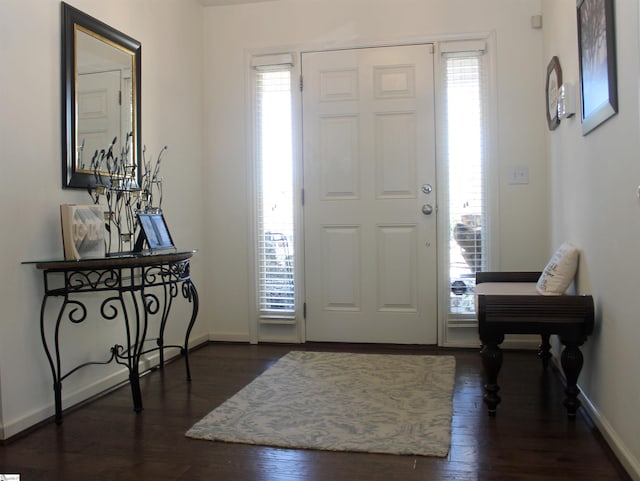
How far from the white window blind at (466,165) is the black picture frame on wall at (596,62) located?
122 cm

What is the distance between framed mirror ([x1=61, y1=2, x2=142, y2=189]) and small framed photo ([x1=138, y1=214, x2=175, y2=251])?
28cm

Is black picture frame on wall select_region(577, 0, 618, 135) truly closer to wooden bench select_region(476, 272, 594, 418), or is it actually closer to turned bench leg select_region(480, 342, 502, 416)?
wooden bench select_region(476, 272, 594, 418)

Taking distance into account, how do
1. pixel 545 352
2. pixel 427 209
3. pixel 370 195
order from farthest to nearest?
pixel 370 195 < pixel 427 209 < pixel 545 352

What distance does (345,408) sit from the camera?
101 inches

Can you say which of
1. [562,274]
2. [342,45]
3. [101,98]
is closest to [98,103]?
[101,98]

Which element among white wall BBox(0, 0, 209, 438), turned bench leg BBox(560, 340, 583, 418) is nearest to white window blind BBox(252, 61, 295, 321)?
white wall BBox(0, 0, 209, 438)

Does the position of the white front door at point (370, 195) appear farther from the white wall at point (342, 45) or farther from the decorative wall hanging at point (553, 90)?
the decorative wall hanging at point (553, 90)

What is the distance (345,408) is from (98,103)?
1.99 metres

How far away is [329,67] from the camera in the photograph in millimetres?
3930

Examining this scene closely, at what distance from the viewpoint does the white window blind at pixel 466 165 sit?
372 cm

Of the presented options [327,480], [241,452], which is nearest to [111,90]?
[241,452]

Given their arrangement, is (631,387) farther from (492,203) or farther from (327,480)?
(492,203)

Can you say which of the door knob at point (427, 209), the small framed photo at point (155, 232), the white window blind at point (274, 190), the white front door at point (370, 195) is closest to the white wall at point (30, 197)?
the small framed photo at point (155, 232)

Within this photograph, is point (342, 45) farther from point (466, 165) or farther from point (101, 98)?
point (101, 98)
